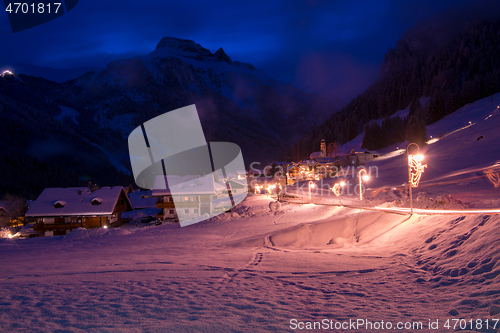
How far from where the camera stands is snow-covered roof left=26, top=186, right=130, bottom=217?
34500 mm

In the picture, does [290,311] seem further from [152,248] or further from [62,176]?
[62,176]

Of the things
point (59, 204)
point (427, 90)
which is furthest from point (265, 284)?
→ point (427, 90)

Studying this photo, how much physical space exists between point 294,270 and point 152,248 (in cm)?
779

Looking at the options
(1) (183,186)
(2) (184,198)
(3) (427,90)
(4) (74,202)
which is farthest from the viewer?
(3) (427,90)

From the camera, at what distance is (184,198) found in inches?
1537

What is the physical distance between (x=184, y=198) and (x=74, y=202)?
13.1m

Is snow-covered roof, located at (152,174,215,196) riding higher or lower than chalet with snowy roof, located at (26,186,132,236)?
higher

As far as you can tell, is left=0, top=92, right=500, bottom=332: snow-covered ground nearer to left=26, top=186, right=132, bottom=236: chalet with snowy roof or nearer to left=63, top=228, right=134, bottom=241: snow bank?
left=63, top=228, right=134, bottom=241: snow bank

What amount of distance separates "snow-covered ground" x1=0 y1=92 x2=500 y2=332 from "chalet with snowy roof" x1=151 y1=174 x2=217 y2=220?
80.3 feet

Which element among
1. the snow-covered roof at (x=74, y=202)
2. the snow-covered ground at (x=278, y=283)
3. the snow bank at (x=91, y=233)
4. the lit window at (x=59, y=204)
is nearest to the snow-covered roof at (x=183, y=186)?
the snow-covered roof at (x=74, y=202)

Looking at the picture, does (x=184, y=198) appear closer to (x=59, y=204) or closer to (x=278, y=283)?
(x=59, y=204)

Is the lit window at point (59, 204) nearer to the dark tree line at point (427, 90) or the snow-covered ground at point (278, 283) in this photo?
the snow-covered ground at point (278, 283)

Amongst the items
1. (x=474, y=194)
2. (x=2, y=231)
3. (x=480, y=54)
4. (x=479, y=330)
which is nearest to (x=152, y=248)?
(x=479, y=330)

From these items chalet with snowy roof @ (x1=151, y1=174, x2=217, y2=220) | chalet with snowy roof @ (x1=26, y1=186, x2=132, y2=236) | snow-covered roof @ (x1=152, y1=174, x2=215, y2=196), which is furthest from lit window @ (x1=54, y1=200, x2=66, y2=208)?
snow-covered roof @ (x1=152, y1=174, x2=215, y2=196)
